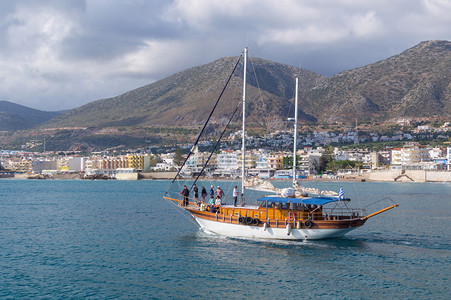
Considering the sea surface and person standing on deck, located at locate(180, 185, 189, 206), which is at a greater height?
person standing on deck, located at locate(180, 185, 189, 206)

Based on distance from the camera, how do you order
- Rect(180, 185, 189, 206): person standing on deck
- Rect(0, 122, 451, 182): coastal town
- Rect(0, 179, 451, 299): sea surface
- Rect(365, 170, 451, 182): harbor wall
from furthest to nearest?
Rect(0, 122, 451, 182): coastal town → Rect(365, 170, 451, 182): harbor wall → Rect(180, 185, 189, 206): person standing on deck → Rect(0, 179, 451, 299): sea surface

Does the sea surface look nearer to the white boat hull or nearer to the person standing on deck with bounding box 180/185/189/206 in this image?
the white boat hull

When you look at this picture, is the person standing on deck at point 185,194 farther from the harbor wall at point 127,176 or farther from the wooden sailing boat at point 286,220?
the harbor wall at point 127,176

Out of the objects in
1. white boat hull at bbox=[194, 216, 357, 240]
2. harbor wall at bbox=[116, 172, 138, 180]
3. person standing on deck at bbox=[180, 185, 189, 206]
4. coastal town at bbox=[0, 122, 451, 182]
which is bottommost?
white boat hull at bbox=[194, 216, 357, 240]

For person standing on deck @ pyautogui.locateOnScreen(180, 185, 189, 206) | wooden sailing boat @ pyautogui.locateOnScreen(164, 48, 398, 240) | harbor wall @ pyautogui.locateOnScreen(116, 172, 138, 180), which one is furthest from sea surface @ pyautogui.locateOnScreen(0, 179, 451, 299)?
harbor wall @ pyautogui.locateOnScreen(116, 172, 138, 180)

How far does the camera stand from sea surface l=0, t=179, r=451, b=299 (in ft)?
71.6

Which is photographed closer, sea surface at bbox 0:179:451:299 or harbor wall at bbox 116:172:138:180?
sea surface at bbox 0:179:451:299

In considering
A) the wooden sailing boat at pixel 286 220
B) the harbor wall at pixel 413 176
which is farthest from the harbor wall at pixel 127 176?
the wooden sailing boat at pixel 286 220

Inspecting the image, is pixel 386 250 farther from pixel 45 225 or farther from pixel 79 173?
pixel 79 173

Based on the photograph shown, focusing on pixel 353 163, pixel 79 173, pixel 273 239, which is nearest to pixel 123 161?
pixel 79 173

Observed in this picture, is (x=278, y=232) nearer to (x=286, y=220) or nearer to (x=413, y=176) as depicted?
(x=286, y=220)

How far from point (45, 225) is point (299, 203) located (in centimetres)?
2296

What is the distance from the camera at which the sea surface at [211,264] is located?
2183cm

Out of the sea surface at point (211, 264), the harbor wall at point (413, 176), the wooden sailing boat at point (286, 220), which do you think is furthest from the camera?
the harbor wall at point (413, 176)
